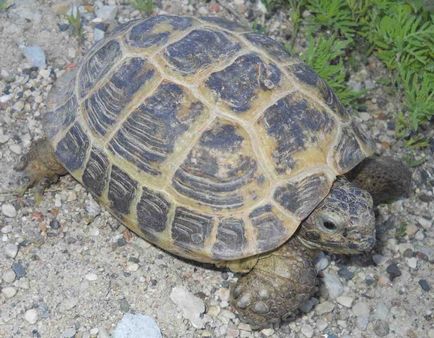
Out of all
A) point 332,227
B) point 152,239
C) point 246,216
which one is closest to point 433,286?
point 332,227

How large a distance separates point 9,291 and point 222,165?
1.52 meters

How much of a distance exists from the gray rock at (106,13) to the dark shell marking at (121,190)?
5.99ft

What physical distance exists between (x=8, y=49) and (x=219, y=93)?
2.07 meters

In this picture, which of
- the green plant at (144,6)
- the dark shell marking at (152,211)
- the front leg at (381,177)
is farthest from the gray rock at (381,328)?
the green plant at (144,6)

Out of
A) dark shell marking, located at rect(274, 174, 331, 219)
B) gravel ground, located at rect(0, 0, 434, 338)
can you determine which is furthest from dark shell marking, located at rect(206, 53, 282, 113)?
gravel ground, located at rect(0, 0, 434, 338)

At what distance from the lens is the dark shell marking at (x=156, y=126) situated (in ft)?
13.0

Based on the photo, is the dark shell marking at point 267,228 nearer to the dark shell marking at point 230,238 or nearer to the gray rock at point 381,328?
the dark shell marking at point 230,238

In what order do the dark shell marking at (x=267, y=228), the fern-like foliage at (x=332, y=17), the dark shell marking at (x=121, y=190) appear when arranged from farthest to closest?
the fern-like foliage at (x=332, y=17) → the dark shell marking at (x=121, y=190) → the dark shell marking at (x=267, y=228)

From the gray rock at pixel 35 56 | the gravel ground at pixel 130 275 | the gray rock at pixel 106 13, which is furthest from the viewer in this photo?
the gray rock at pixel 106 13

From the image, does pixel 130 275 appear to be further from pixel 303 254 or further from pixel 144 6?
pixel 144 6

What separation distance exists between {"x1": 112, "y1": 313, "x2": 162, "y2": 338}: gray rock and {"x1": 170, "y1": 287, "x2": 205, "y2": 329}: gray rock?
0.65 ft

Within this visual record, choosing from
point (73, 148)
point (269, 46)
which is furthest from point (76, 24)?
point (269, 46)

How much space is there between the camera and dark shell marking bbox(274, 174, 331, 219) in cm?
391

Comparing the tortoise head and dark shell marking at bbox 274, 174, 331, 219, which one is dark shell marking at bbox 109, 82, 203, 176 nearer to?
dark shell marking at bbox 274, 174, 331, 219
